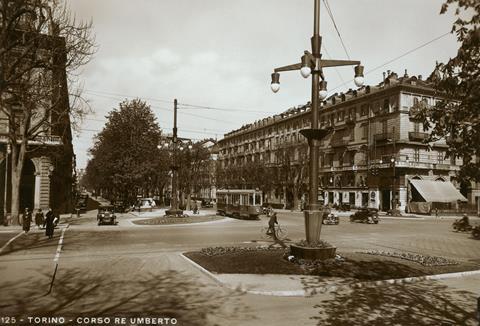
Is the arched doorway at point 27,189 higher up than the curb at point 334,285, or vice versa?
the arched doorway at point 27,189

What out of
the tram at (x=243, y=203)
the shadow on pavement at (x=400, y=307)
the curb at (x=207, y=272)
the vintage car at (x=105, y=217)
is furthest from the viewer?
the tram at (x=243, y=203)

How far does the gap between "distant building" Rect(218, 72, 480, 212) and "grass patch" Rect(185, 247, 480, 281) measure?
126 ft

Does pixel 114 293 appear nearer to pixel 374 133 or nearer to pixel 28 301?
pixel 28 301

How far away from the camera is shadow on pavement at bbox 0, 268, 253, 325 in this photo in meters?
7.70

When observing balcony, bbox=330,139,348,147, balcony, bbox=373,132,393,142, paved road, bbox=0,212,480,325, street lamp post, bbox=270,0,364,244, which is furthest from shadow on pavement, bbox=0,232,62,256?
balcony, bbox=330,139,348,147

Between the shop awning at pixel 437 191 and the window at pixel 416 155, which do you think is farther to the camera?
the window at pixel 416 155

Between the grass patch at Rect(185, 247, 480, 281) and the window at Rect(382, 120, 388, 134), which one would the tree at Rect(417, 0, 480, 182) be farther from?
the window at Rect(382, 120, 388, 134)

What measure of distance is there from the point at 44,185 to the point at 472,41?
131 feet

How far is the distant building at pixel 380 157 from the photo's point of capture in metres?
53.4

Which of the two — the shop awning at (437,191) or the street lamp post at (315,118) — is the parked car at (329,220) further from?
the shop awning at (437,191)

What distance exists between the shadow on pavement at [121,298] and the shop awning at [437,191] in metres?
48.7

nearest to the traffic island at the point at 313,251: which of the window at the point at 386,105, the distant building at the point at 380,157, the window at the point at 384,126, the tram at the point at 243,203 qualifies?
the tram at the point at 243,203

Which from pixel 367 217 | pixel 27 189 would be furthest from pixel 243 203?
pixel 27 189

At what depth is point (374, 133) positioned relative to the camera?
5759 centimetres
